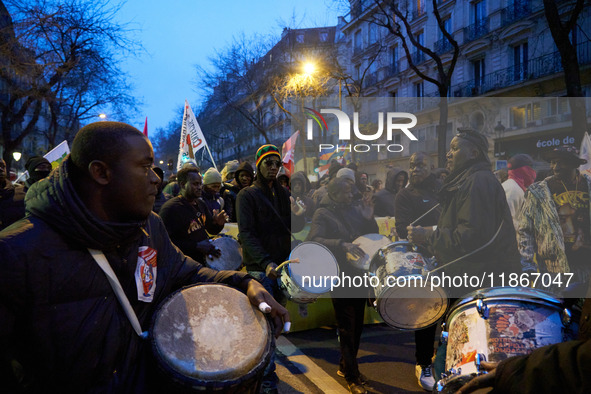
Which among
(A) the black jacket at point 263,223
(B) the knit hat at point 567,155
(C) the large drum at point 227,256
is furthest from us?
(C) the large drum at point 227,256

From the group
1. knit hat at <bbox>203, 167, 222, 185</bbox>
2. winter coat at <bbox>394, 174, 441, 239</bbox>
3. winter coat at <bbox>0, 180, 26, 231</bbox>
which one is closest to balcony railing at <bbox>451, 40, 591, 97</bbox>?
knit hat at <bbox>203, 167, 222, 185</bbox>

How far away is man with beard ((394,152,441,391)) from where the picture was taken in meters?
4.32

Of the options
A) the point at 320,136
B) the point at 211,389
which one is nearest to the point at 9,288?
the point at 211,389

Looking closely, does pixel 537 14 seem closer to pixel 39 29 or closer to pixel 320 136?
pixel 320 136

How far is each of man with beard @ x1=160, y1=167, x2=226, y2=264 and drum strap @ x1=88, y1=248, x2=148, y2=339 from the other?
2.85 m

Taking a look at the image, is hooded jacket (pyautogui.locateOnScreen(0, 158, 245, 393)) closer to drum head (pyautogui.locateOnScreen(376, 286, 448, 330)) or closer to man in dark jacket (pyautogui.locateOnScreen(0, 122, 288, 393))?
man in dark jacket (pyautogui.locateOnScreen(0, 122, 288, 393))

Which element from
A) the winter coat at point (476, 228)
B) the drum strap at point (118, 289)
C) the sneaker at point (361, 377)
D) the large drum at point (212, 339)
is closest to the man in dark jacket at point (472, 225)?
the winter coat at point (476, 228)

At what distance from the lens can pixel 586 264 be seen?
4.61 meters

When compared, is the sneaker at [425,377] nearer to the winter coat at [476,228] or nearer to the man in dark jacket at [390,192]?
the winter coat at [476,228]

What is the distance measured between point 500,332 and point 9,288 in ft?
7.62

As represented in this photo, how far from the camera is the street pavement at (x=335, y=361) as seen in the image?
436cm

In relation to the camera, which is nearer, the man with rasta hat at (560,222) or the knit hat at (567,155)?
the man with rasta hat at (560,222)

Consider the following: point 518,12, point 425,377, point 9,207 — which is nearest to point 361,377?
point 425,377

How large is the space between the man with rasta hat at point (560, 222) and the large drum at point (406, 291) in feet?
4.39
